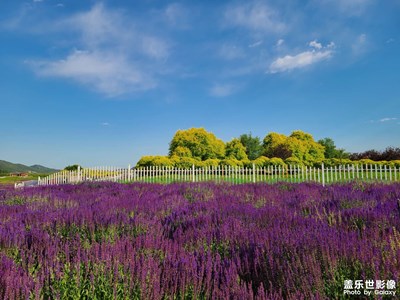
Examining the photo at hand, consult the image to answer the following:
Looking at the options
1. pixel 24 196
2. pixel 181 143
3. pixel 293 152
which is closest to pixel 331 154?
pixel 293 152

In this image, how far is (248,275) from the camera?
199cm

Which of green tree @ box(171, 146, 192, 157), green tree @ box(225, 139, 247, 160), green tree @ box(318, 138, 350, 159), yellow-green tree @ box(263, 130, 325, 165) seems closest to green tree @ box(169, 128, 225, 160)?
green tree @ box(225, 139, 247, 160)

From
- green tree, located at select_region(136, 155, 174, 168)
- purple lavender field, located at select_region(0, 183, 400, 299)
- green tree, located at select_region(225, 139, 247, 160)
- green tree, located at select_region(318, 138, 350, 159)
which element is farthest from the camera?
green tree, located at select_region(318, 138, 350, 159)

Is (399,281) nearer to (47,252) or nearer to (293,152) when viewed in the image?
(47,252)

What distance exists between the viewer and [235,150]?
143 feet

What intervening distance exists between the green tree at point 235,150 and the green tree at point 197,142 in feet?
6.78

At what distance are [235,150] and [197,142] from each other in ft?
20.9

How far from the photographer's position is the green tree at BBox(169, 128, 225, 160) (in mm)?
40562

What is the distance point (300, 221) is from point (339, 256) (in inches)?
40.8

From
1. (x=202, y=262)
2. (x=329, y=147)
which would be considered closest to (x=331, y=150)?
(x=329, y=147)

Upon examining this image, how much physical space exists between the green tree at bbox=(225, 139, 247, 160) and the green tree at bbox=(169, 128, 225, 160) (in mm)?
2066

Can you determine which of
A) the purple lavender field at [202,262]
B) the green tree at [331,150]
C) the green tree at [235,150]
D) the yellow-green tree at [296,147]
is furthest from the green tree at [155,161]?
the green tree at [331,150]

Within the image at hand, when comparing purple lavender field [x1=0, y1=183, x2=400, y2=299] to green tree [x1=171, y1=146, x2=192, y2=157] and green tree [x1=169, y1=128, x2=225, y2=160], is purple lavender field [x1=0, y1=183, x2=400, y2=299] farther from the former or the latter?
green tree [x1=169, y1=128, x2=225, y2=160]

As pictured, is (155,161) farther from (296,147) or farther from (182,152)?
(296,147)
